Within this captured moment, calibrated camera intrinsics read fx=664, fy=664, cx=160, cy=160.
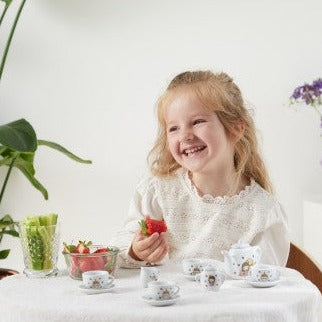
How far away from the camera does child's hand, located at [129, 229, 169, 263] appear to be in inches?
68.7

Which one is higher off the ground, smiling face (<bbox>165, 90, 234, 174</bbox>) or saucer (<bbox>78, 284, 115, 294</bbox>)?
smiling face (<bbox>165, 90, 234, 174</bbox>)

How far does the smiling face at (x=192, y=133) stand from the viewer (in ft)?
6.68

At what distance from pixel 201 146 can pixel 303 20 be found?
4.59 ft

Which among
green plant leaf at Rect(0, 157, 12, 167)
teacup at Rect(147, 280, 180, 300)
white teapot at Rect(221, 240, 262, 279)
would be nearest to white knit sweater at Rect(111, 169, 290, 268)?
white teapot at Rect(221, 240, 262, 279)

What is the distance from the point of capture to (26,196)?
124 inches

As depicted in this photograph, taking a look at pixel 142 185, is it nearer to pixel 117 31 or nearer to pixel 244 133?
pixel 244 133

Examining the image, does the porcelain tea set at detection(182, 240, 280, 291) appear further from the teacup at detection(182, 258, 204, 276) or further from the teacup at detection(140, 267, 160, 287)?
the teacup at detection(140, 267, 160, 287)

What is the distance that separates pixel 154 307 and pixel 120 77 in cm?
193

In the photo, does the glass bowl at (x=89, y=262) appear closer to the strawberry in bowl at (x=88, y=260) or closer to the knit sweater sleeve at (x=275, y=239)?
the strawberry in bowl at (x=88, y=260)

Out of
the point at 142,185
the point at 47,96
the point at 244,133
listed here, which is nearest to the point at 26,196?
the point at 47,96

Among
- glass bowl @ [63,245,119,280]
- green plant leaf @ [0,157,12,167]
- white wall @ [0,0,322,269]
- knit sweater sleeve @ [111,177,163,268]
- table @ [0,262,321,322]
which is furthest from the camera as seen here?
white wall @ [0,0,322,269]

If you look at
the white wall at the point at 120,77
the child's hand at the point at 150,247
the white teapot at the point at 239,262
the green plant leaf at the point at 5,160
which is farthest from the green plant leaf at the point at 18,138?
the white teapot at the point at 239,262

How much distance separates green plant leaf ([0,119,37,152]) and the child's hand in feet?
2.16

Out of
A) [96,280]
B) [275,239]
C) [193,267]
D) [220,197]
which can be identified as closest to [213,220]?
[220,197]
